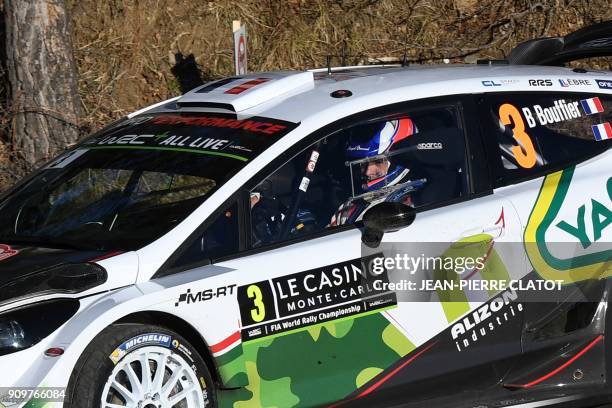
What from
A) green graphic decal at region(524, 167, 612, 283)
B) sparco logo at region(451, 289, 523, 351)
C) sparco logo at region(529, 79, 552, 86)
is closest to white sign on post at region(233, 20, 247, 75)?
sparco logo at region(529, 79, 552, 86)

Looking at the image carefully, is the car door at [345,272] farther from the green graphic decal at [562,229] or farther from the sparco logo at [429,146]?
the green graphic decal at [562,229]

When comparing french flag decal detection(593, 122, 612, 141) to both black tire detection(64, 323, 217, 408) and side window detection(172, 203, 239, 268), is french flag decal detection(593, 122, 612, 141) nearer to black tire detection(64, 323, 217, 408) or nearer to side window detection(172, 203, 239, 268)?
side window detection(172, 203, 239, 268)

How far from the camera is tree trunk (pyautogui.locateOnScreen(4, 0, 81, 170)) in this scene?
9172mm

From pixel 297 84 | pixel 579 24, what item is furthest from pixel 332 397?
pixel 579 24

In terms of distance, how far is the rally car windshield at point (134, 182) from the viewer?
5098 millimetres

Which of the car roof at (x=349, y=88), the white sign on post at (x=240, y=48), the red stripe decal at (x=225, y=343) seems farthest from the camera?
the white sign on post at (x=240, y=48)

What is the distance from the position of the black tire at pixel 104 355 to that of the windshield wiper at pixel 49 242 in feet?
1.64

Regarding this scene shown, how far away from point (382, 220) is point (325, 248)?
0.98 feet

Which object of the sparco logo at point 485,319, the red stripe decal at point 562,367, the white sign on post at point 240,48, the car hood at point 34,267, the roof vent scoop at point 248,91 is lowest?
the red stripe decal at point 562,367

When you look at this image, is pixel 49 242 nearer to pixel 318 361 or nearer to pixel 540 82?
pixel 318 361

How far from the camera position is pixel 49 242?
518 centimetres

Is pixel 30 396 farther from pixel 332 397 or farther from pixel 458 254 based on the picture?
pixel 458 254

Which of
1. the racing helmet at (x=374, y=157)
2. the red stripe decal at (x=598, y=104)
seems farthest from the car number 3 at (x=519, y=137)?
the racing helmet at (x=374, y=157)

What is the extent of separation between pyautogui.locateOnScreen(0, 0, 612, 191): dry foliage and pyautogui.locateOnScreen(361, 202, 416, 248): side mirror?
5898mm
